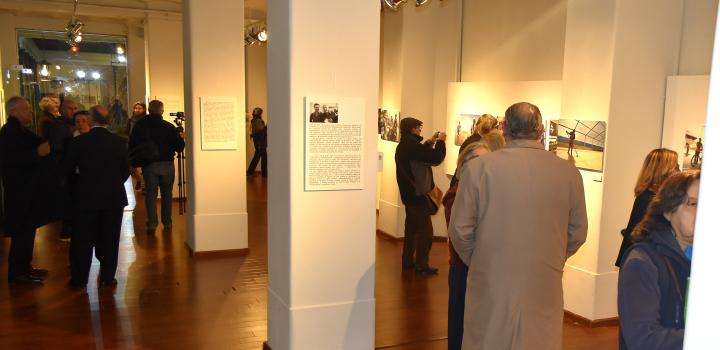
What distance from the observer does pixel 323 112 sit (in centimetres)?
380

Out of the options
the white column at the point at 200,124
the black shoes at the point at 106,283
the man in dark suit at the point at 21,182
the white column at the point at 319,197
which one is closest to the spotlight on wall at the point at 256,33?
the white column at the point at 200,124

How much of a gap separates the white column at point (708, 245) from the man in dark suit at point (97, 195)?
18.7 feet

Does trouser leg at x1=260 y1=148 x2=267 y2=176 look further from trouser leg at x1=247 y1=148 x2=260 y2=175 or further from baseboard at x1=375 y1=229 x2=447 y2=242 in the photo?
baseboard at x1=375 y1=229 x2=447 y2=242

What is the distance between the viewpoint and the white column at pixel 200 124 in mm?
6867

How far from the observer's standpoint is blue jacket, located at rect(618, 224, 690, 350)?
185 centimetres

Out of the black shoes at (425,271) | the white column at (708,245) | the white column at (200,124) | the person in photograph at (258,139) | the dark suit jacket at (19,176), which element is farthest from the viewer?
the person in photograph at (258,139)

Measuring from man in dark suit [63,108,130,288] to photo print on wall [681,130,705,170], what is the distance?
17.0ft

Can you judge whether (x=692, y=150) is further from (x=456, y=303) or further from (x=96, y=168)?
(x=96, y=168)

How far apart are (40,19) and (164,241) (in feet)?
30.6

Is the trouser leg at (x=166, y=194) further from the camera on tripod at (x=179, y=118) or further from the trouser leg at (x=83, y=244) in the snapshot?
the trouser leg at (x=83, y=244)

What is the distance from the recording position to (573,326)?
201 inches

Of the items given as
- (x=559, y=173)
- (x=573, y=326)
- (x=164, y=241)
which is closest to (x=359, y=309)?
(x=559, y=173)

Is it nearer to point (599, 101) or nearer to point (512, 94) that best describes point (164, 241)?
point (512, 94)

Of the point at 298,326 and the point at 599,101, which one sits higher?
the point at 599,101
